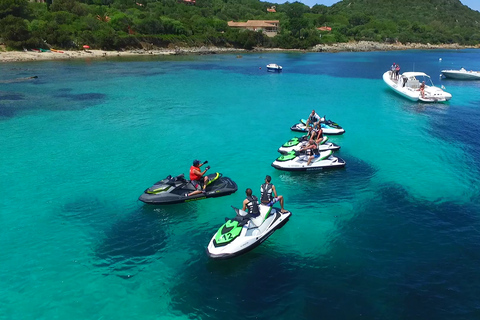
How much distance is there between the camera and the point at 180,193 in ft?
51.3

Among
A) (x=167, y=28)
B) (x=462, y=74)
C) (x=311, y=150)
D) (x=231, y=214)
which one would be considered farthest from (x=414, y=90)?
(x=167, y=28)

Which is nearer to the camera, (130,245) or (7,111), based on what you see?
(130,245)

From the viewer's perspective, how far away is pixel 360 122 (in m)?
30.4

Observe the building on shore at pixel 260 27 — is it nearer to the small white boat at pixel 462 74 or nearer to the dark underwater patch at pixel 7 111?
the small white boat at pixel 462 74

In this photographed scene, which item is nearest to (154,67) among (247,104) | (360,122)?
(247,104)

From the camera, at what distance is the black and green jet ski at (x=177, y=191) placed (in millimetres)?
15367

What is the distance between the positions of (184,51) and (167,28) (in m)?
15.0

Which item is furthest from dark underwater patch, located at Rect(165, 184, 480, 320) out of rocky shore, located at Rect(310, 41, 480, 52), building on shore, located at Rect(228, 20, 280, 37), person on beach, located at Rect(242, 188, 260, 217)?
building on shore, located at Rect(228, 20, 280, 37)

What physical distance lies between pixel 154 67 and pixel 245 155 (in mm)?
54503

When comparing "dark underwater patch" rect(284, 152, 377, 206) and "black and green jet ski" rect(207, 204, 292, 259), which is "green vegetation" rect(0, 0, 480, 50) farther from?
"black and green jet ski" rect(207, 204, 292, 259)

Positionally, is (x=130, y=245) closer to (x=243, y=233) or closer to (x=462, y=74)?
(x=243, y=233)

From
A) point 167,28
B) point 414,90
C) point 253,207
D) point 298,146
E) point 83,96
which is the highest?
point 167,28

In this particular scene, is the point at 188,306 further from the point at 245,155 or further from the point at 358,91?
the point at 358,91

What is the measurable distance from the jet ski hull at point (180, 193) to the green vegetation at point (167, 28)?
83152 mm
